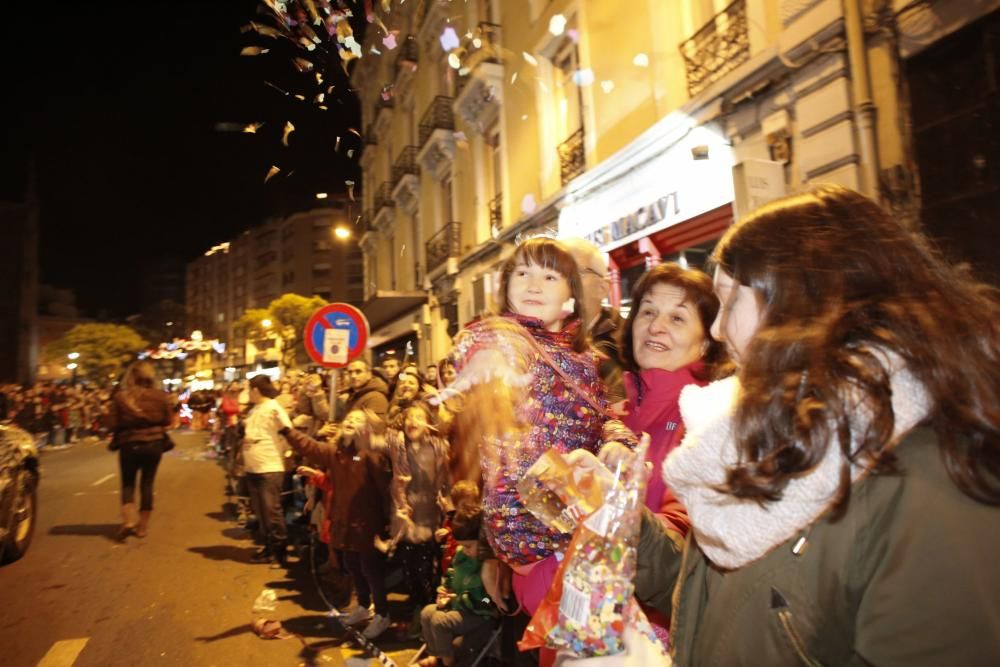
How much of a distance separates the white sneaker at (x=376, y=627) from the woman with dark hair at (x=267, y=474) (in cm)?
262

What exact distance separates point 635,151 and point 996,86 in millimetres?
4555

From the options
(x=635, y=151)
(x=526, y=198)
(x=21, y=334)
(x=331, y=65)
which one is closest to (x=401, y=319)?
(x=526, y=198)

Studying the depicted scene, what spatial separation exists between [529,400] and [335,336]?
502 cm

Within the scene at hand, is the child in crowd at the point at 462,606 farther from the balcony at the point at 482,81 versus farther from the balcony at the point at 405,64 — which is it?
the balcony at the point at 405,64

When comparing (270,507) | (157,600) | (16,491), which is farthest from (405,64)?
(157,600)

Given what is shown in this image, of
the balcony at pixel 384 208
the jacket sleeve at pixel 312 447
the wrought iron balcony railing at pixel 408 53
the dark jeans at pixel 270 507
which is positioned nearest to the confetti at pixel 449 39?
the wrought iron balcony railing at pixel 408 53

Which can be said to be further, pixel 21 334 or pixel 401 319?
pixel 21 334

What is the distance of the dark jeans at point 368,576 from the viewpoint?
4.96 meters

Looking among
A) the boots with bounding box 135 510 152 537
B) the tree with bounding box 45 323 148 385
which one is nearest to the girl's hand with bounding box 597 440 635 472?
the boots with bounding box 135 510 152 537

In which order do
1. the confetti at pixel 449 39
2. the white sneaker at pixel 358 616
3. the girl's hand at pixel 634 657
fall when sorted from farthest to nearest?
the confetti at pixel 449 39 → the white sneaker at pixel 358 616 → the girl's hand at pixel 634 657

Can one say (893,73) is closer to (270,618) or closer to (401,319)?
(270,618)

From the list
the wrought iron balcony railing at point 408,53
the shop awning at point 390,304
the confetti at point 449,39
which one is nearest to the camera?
the confetti at point 449,39

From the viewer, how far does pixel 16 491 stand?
21.8 ft

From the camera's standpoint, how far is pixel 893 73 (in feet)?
18.2
